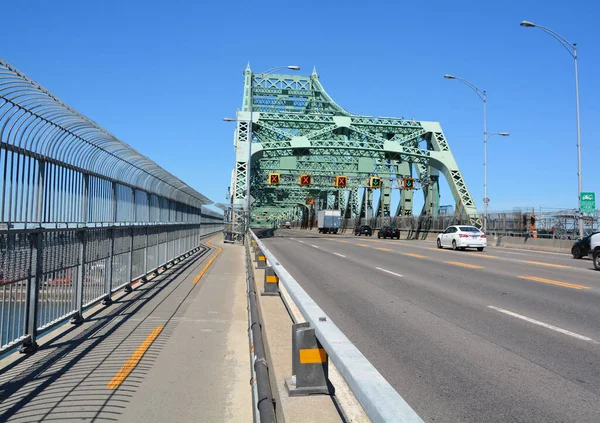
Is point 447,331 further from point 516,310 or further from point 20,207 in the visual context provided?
point 20,207

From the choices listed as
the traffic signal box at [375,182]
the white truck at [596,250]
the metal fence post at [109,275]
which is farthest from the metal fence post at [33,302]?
the traffic signal box at [375,182]

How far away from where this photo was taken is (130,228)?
40.7ft

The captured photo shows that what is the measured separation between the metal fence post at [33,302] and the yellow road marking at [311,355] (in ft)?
14.6

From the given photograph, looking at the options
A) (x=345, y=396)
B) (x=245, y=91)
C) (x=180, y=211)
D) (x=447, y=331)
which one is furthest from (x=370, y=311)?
(x=245, y=91)

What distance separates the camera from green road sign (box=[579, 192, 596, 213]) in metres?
28.7

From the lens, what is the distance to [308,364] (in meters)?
4.15

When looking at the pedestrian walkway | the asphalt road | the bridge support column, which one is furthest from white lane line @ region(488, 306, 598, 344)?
the bridge support column

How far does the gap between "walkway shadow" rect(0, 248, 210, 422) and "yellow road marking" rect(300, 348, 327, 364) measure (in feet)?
6.84

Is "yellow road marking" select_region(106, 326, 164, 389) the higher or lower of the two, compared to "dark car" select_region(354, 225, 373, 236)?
lower

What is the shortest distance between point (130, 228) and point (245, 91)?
8279 cm

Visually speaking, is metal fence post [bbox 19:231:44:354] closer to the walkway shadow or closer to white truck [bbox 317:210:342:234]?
the walkway shadow

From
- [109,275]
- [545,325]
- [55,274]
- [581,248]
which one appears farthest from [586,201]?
[55,274]

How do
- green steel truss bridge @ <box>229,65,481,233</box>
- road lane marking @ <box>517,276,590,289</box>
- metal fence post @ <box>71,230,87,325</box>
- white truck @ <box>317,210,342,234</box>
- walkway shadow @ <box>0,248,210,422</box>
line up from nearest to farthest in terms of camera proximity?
walkway shadow @ <box>0,248,210,422</box>
metal fence post @ <box>71,230,87,325</box>
road lane marking @ <box>517,276,590,289</box>
green steel truss bridge @ <box>229,65,481,233</box>
white truck @ <box>317,210,342,234</box>

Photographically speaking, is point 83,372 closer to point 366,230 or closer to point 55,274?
point 55,274
